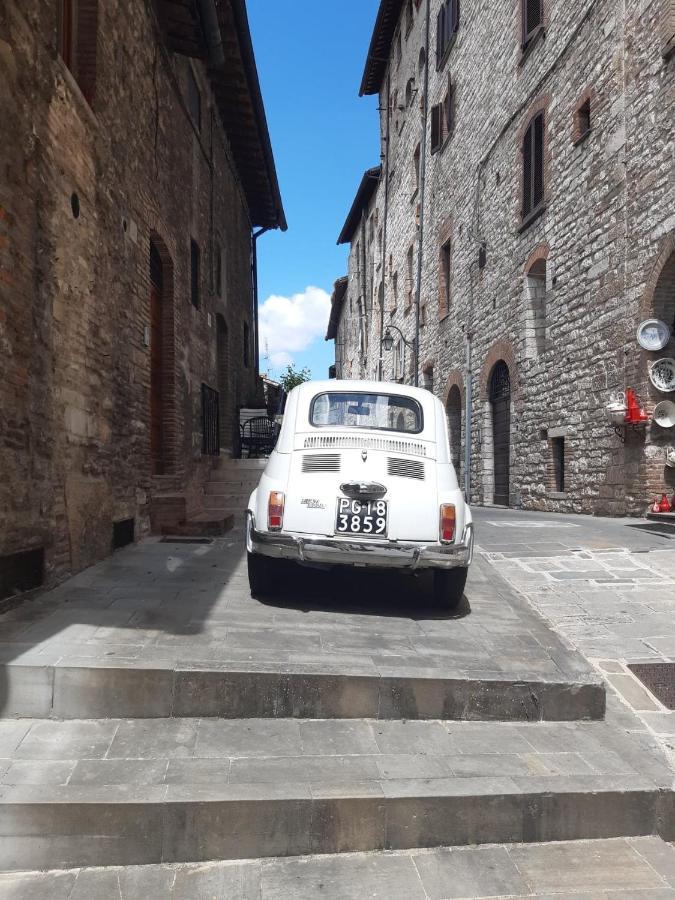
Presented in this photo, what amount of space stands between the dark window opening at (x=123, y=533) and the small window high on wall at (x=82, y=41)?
3940mm

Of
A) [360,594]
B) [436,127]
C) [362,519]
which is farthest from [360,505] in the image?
[436,127]

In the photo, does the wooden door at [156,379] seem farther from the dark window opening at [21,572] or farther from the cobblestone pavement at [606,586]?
the cobblestone pavement at [606,586]

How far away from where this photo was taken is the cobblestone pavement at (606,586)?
13.8 ft

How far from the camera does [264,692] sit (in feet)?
10.9

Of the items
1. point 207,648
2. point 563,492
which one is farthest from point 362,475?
point 563,492

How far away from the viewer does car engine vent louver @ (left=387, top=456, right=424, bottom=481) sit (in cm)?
471

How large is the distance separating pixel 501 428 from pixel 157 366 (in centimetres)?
816

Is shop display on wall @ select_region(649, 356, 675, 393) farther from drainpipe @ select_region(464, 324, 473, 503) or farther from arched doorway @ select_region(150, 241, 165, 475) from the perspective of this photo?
drainpipe @ select_region(464, 324, 473, 503)

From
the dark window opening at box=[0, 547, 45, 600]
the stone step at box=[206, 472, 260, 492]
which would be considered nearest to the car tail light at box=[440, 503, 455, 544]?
the dark window opening at box=[0, 547, 45, 600]

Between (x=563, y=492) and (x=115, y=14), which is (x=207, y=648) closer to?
(x=115, y=14)

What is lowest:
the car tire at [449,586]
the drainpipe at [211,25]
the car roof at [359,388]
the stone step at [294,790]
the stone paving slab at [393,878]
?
the stone paving slab at [393,878]

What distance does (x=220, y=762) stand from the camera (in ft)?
9.35

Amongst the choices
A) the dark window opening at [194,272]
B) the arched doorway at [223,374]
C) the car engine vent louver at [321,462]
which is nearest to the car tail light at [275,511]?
the car engine vent louver at [321,462]

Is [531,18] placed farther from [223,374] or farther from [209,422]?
[209,422]
